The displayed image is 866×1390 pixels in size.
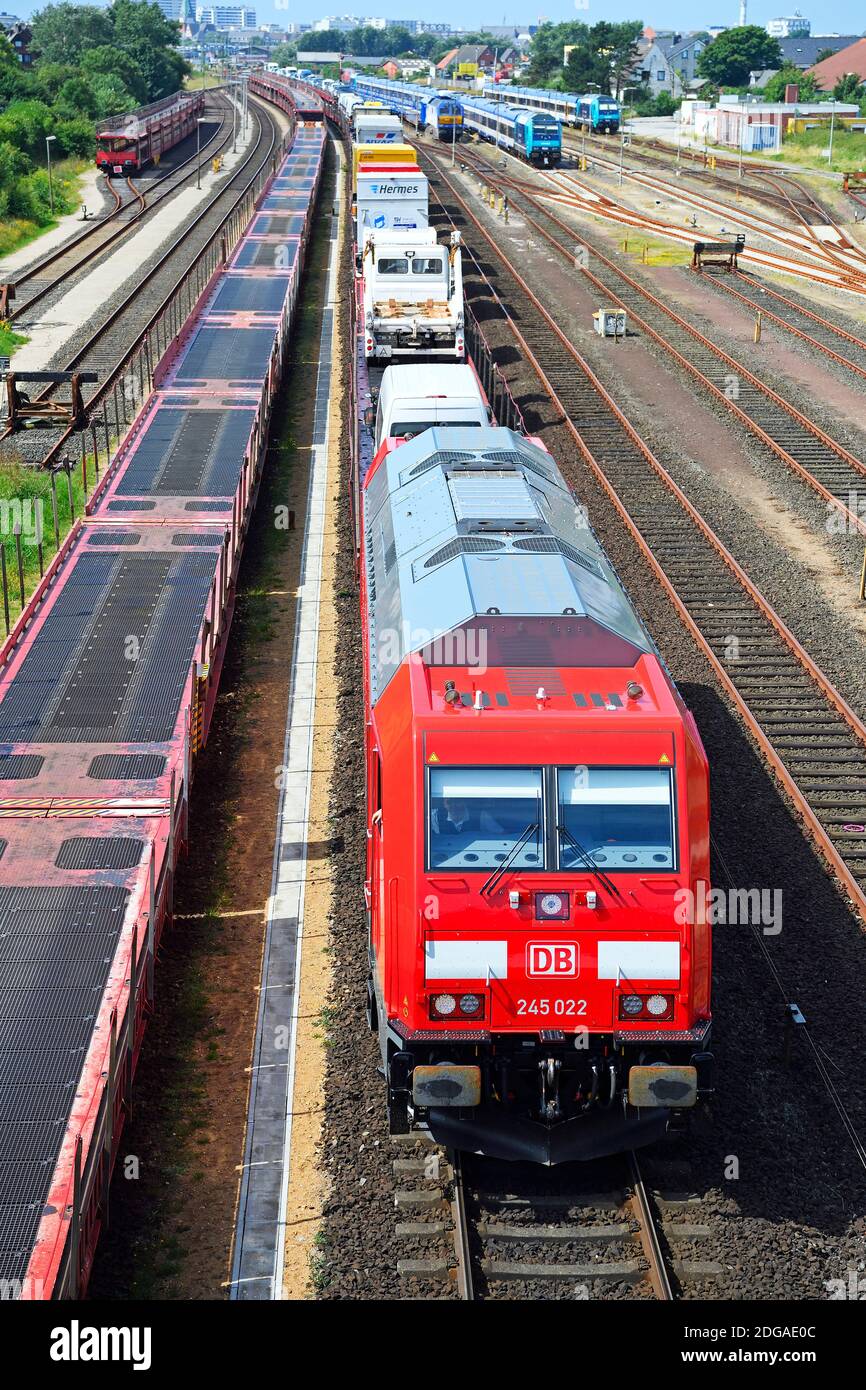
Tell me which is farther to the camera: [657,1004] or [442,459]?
[442,459]

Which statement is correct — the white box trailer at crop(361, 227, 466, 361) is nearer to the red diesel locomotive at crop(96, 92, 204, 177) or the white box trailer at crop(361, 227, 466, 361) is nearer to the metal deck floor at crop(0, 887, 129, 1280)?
the metal deck floor at crop(0, 887, 129, 1280)

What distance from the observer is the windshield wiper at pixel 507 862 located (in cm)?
1030

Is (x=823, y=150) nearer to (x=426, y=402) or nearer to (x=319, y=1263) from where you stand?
(x=426, y=402)

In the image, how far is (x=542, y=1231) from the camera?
10.5 m

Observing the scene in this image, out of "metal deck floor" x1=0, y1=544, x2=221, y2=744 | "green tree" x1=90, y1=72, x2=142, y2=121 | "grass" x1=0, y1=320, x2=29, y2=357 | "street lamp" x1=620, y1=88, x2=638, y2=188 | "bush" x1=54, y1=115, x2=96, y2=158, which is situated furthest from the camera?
"green tree" x1=90, y1=72, x2=142, y2=121

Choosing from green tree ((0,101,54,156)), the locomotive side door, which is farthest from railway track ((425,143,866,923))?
green tree ((0,101,54,156))

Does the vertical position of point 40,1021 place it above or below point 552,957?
below

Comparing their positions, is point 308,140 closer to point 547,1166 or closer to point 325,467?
point 325,467

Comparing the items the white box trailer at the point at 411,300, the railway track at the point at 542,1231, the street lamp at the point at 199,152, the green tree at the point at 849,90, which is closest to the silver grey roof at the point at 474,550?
the railway track at the point at 542,1231

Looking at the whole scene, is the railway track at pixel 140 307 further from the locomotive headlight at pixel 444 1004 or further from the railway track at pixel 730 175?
the railway track at pixel 730 175

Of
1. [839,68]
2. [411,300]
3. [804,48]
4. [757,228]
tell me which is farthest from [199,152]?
[804,48]

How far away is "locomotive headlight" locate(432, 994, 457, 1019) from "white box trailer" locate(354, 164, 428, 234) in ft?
126

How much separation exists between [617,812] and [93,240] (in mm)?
52099

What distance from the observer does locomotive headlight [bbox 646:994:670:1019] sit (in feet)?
34.1
